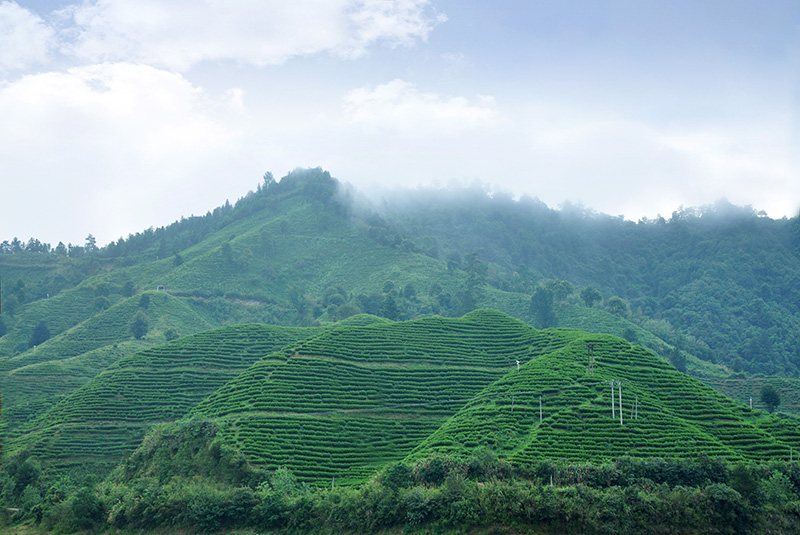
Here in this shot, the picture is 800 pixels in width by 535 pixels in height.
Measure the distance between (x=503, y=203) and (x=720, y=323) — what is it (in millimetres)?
66189

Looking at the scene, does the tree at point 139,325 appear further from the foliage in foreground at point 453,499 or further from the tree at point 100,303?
the foliage in foreground at point 453,499

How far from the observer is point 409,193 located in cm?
16750

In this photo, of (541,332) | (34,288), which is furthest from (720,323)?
(34,288)

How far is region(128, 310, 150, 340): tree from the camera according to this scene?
267 ft

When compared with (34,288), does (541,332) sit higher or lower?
lower

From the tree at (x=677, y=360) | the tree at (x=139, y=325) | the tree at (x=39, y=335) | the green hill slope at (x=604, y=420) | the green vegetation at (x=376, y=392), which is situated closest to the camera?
the green vegetation at (x=376, y=392)

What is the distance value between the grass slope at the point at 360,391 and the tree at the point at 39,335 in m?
40.9

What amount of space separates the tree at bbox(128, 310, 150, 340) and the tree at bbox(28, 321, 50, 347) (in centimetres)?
1104

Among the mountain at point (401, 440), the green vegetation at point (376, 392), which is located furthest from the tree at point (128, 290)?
the mountain at point (401, 440)

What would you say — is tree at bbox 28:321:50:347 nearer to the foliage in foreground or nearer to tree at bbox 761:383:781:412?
the foliage in foreground

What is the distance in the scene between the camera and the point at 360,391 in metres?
53.6

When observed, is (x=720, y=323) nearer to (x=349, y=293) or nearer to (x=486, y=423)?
(x=349, y=293)

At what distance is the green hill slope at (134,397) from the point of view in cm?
5284

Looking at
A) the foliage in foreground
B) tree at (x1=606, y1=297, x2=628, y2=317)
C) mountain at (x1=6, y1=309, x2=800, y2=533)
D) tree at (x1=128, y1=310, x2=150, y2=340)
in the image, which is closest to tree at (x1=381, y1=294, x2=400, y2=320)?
mountain at (x1=6, y1=309, x2=800, y2=533)
